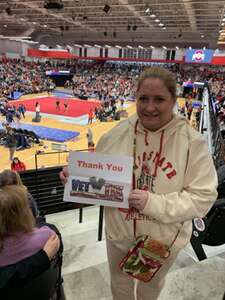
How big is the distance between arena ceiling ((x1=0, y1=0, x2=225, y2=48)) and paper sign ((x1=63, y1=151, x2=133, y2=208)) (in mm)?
16673

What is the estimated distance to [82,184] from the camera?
1.53 metres

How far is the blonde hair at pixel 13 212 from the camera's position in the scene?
1474mm

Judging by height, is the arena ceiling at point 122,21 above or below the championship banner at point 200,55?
above

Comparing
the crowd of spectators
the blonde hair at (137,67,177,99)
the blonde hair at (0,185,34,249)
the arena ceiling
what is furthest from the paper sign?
the crowd of spectators

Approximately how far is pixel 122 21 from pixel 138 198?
27.9 metres

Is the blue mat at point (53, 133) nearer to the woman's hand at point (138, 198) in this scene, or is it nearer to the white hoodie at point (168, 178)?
the white hoodie at point (168, 178)

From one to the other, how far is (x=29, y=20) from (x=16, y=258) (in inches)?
1209

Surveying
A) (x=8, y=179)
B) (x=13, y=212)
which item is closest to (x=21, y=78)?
(x=8, y=179)

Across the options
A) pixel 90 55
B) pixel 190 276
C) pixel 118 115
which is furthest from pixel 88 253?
pixel 90 55

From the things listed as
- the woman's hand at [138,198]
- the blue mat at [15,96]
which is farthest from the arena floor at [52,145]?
the woman's hand at [138,198]

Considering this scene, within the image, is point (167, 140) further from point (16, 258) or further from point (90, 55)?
point (90, 55)

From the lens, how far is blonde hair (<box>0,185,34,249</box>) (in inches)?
58.0

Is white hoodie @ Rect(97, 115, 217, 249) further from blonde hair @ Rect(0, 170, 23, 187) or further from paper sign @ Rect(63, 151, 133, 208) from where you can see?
blonde hair @ Rect(0, 170, 23, 187)

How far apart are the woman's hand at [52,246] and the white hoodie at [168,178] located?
324 millimetres
